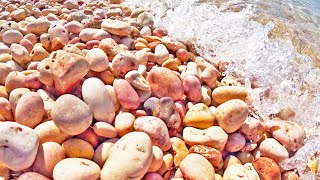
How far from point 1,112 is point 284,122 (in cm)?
164

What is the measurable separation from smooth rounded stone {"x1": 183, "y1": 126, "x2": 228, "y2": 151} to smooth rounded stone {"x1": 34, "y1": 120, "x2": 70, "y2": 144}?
2.12 ft

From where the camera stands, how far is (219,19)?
133 inches

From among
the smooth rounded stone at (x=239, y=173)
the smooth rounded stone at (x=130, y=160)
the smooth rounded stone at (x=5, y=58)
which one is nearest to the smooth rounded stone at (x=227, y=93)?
the smooth rounded stone at (x=239, y=173)

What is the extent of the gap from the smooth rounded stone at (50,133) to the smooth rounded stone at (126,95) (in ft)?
1.17

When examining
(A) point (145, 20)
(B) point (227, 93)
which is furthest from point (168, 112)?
(A) point (145, 20)

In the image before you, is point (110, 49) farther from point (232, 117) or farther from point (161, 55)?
point (232, 117)

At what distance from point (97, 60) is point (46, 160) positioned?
635 mm

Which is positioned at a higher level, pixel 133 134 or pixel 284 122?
pixel 133 134

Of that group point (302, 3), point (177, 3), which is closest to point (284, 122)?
point (177, 3)

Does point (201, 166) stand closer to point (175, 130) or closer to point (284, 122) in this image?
point (175, 130)

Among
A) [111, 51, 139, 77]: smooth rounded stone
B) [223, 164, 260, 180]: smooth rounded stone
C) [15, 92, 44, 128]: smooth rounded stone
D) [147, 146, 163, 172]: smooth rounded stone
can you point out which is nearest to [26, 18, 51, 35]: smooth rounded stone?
[111, 51, 139, 77]: smooth rounded stone

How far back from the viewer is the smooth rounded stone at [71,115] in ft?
5.20

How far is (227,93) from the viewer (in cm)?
210

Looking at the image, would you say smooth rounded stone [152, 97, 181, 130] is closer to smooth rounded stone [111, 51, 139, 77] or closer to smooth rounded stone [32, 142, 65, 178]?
smooth rounded stone [111, 51, 139, 77]
